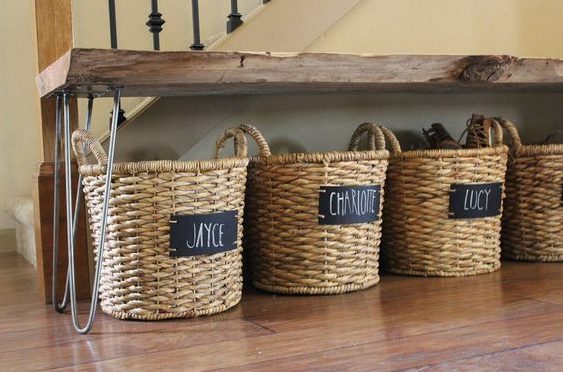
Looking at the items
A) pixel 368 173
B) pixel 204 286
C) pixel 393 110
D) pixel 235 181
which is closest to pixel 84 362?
pixel 204 286

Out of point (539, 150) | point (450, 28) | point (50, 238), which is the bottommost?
point (50, 238)

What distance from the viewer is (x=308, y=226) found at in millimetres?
1483

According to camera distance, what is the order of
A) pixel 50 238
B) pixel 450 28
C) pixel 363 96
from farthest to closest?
pixel 450 28, pixel 363 96, pixel 50 238

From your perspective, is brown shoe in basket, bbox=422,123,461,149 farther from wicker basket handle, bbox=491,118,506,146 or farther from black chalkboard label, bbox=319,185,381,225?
black chalkboard label, bbox=319,185,381,225

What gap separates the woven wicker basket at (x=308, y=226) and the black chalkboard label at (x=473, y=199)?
0.18 metres

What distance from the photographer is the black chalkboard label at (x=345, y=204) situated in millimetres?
1468

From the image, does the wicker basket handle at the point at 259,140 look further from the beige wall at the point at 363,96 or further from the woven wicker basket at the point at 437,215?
the woven wicker basket at the point at 437,215

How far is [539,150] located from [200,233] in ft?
2.92

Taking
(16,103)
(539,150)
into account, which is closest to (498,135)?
(539,150)

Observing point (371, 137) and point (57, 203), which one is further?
point (371, 137)

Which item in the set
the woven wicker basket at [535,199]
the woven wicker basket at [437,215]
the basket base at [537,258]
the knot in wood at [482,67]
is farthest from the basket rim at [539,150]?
the knot in wood at [482,67]

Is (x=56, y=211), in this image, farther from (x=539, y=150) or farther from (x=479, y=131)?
(x=539, y=150)

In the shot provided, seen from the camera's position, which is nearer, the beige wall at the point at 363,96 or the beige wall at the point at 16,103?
the beige wall at the point at 363,96

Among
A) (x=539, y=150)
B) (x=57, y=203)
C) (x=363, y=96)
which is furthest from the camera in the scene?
(x=363, y=96)
